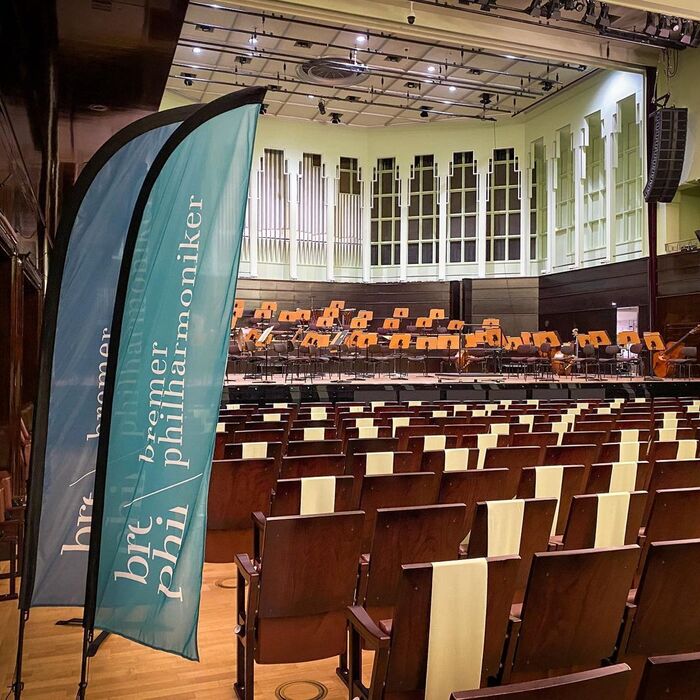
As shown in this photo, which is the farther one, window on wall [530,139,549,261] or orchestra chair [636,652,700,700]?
window on wall [530,139,549,261]

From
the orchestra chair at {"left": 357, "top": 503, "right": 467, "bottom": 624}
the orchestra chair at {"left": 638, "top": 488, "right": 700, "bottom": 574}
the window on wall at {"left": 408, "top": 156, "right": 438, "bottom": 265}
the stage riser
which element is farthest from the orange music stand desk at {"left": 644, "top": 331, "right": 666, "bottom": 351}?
the orchestra chair at {"left": 357, "top": 503, "right": 467, "bottom": 624}

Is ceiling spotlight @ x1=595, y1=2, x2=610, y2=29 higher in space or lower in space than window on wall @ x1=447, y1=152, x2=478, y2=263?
higher

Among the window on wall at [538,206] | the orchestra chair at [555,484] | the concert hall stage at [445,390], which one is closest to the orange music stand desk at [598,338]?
the concert hall stage at [445,390]

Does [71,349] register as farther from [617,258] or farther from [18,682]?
[617,258]

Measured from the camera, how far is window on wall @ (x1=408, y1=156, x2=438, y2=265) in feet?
70.5

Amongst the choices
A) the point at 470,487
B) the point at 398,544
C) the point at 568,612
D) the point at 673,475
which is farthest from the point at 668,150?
the point at 568,612

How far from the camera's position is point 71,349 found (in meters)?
2.47

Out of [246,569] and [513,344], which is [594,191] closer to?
[513,344]

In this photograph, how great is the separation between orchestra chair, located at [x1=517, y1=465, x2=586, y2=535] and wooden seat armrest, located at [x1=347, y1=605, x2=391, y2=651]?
1662mm

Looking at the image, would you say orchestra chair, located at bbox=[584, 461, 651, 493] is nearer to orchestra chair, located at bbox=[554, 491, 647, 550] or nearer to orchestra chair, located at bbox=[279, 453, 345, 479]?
orchestra chair, located at bbox=[554, 491, 647, 550]

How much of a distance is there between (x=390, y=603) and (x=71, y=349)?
59.7 inches

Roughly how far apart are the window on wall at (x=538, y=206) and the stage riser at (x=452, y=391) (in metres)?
8.89

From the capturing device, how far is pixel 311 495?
10.4ft

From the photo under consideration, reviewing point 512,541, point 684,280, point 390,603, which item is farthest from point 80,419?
point 684,280
